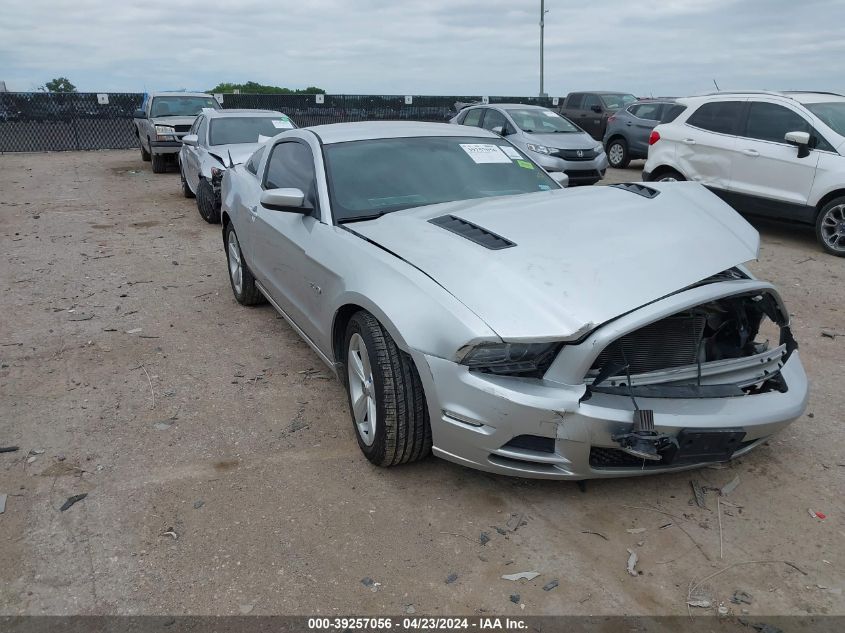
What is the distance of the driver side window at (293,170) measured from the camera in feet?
14.0

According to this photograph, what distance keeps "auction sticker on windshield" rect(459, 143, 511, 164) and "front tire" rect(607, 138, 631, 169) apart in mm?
11604

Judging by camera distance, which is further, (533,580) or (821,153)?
Result: (821,153)

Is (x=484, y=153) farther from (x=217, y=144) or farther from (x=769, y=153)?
(x=217, y=144)

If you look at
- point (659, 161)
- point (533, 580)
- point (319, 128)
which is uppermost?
point (319, 128)

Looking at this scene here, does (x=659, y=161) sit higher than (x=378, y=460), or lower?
higher

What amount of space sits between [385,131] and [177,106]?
42.3 ft

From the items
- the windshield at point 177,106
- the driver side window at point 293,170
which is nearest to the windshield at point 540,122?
the windshield at point 177,106

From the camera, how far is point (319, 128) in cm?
484

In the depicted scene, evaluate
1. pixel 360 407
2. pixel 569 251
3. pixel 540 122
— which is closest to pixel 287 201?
pixel 360 407

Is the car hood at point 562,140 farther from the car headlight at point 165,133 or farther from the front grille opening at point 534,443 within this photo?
the front grille opening at point 534,443

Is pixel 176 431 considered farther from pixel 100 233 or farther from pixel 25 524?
pixel 100 233

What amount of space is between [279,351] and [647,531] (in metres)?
2.96

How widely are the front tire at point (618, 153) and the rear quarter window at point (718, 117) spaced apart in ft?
20.2

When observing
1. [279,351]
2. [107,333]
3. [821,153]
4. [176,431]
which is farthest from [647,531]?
[821,153]
